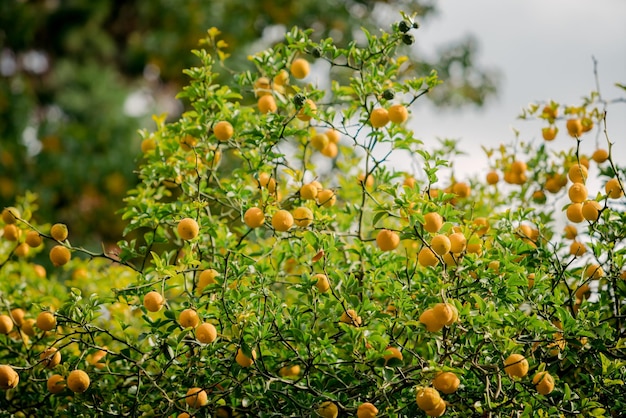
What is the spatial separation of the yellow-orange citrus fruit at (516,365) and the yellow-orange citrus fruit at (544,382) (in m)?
0.03

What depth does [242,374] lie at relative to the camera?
1064 millimetres

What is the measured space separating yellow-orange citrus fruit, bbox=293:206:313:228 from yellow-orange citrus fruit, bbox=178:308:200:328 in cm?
22

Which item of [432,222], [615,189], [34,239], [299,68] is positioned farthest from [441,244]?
[34,239]

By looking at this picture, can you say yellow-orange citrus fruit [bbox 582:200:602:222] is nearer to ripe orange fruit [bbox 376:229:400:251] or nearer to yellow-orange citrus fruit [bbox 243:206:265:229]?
ripe orange fruit [bbox 376:229:400:251]

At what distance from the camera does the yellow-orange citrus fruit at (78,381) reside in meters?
0.99

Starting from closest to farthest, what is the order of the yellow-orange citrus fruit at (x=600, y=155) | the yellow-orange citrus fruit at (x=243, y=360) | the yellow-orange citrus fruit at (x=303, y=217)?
1. the yellow-orange citrus fruit at (x=243, y=360)
2. the yellow-orange citrus fruit at (x=303, y=217)
3. the yellow-orange citrus fruit at (x=600, y=155)

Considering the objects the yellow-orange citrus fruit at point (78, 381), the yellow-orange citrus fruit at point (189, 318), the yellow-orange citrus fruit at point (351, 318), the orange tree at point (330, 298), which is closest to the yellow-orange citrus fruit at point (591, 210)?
the orange tree at point (330, 298)

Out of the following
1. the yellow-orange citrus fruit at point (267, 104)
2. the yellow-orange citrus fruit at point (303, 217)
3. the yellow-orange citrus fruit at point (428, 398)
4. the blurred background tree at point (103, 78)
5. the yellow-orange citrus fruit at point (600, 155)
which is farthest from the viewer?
the blurred background tree at point (103, 78)

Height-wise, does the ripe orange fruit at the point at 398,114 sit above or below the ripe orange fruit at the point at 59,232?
above

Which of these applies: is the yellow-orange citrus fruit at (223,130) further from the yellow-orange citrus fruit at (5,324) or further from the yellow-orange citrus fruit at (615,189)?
the yellow-orange citrus fruit at (615,189)

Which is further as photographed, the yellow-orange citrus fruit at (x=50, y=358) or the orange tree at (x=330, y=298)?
the yellow-orange citrus fruit at (x=50, y=358)

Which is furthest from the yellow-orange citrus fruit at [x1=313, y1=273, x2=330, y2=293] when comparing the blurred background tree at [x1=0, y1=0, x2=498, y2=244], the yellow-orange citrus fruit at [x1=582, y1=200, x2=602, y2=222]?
the blurred background tree at [x1=0, y1=0, x2=498, y2=244]

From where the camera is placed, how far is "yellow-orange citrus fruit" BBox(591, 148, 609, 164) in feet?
4.31

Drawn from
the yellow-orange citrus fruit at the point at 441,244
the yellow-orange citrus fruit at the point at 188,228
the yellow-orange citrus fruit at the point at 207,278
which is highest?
the yellow-orange citrus fruit at the point at 188,228
